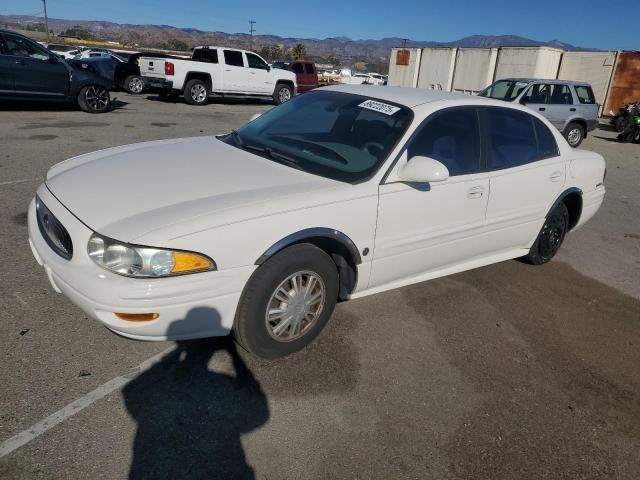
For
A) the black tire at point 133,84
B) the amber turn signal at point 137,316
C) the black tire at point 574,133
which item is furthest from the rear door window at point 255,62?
the amber turn signal at point 137,316

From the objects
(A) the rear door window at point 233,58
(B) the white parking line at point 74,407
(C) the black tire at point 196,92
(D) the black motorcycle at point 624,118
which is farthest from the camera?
(D) the black motorcycle at point 624,118

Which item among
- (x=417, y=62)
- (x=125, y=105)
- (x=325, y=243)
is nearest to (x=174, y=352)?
(x=325, y=243)

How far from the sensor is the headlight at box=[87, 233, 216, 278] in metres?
2.40

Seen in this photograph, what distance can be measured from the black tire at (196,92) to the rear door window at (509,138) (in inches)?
535

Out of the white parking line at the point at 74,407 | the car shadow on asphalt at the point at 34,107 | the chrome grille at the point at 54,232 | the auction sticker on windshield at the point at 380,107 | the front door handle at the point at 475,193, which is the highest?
the auction sticker on windshield at the point at 380,107

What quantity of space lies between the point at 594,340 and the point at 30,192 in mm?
5781

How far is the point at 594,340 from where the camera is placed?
11.8 ft

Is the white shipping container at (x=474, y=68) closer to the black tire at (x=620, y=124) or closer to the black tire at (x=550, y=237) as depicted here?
the black tire at (x=620, y=124)

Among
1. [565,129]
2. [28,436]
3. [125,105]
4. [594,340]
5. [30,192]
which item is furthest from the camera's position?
[125,105]

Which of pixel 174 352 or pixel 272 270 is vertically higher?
pixel 272 270

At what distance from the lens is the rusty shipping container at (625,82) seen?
22.9 metres

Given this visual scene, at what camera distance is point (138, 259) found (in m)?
2.41

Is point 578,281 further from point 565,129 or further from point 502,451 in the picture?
point 565,129

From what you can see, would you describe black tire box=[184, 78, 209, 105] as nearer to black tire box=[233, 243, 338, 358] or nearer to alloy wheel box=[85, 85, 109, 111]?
alloy wheel box=[85, 85, 109, 111]
